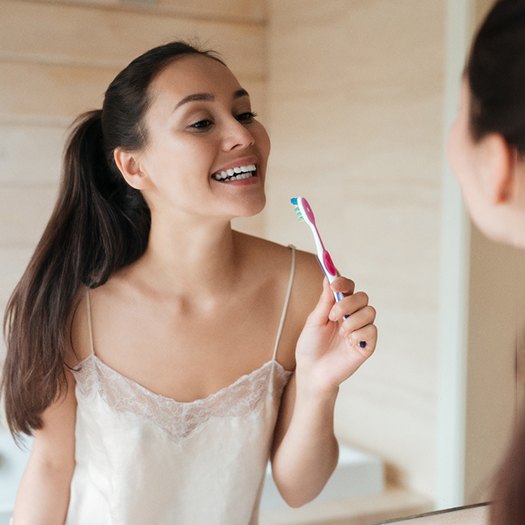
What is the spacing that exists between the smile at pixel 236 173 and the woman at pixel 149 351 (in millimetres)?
53

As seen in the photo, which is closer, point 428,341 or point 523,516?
point 523,516

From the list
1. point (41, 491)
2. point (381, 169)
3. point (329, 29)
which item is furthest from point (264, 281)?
point (329, 29)

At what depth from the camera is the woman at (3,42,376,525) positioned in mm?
880

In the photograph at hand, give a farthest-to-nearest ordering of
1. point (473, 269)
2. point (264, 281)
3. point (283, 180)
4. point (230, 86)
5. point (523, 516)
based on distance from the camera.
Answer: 1. point (283, 180)
2. point (473, 269)
3. point (264, 281)
4. point (230, 86)
5. point (523, 516)

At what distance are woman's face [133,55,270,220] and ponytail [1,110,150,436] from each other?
7cm

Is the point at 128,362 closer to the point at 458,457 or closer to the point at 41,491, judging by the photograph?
the point at 41,491

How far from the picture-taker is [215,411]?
0.92m

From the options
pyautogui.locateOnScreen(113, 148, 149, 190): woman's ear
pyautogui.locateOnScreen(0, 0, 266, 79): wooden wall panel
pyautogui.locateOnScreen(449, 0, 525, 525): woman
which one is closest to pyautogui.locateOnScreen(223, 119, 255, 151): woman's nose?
pyautogui.locateOnScreen(113, 148, 149, 190): woman's ear

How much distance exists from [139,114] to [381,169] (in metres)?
0.52

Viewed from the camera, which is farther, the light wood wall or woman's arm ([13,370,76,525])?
the light wood wall

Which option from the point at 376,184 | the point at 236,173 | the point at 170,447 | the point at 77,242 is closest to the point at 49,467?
the point at 170,447

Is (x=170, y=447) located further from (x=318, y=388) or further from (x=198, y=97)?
(x=198, y=97)

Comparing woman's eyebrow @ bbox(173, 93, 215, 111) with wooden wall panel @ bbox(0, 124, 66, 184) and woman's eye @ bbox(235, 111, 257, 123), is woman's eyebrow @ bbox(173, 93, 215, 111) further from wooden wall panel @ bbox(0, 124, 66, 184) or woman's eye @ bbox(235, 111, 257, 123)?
wooden wall panel @ bbox(0, 124, 66, 184)

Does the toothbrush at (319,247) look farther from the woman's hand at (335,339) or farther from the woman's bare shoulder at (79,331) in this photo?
the woman's bare shoulder at (79,331)
